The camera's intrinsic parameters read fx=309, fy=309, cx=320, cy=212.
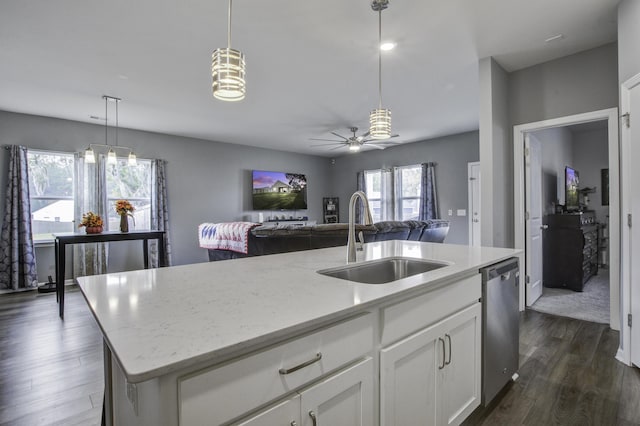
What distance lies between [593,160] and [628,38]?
476 cm

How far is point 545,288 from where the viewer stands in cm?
434

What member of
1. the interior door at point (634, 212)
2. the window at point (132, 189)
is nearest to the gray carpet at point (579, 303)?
the interior door at point (634, 212)

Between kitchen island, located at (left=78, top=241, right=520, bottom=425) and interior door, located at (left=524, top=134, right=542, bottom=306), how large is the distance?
239 centimetres

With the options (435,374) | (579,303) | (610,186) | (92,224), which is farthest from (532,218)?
(92,224)

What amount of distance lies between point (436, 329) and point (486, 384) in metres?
0.71

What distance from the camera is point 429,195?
257 inches

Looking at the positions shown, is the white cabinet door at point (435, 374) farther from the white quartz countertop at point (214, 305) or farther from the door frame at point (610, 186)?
the door frame at point (610, 186)

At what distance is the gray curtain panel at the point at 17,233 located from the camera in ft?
14.4

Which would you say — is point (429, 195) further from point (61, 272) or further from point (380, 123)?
point (61, 272)

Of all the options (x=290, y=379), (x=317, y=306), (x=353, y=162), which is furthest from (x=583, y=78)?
(x=353, y=162)

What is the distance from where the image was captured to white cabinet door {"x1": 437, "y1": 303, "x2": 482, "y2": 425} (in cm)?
137

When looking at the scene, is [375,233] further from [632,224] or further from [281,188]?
[281,188]

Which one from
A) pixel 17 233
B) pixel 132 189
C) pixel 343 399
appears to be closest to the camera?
pixel 343 399

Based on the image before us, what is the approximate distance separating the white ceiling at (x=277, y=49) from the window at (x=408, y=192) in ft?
7.95
